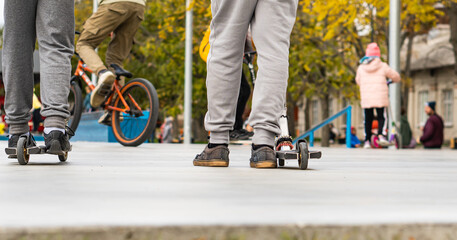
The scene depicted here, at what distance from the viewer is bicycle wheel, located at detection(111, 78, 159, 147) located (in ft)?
24.9

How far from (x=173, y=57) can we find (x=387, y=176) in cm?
2512

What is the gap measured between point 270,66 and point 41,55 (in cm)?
143

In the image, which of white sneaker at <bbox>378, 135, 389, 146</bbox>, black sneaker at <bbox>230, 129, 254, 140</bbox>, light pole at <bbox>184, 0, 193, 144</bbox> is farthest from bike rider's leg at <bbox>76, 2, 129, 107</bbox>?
light pole at <bbox>184, 0, 193, 144</bbox>

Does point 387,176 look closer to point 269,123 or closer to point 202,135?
point 269,123

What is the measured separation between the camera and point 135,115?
25.9 feet

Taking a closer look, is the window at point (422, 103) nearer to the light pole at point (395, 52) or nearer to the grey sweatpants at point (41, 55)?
the light pole at point (395, 52)

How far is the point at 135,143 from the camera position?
306 inches

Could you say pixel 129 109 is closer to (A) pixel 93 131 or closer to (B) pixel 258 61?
(B) pixel 258 61

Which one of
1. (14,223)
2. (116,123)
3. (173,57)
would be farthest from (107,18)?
(173,57)

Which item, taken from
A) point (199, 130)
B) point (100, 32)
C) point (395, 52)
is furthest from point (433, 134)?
point (199, 130)

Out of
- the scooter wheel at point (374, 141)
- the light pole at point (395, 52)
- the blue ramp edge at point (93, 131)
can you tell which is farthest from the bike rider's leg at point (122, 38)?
the light pole at point (395, 52)

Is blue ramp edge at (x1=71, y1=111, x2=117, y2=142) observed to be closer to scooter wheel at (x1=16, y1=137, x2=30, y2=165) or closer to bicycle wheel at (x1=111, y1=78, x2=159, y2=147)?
bicycle wheel at (x1=111, y1=78, x2=159, y2=147)

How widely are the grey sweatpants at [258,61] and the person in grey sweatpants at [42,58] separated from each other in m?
0.90

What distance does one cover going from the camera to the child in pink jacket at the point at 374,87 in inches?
482
